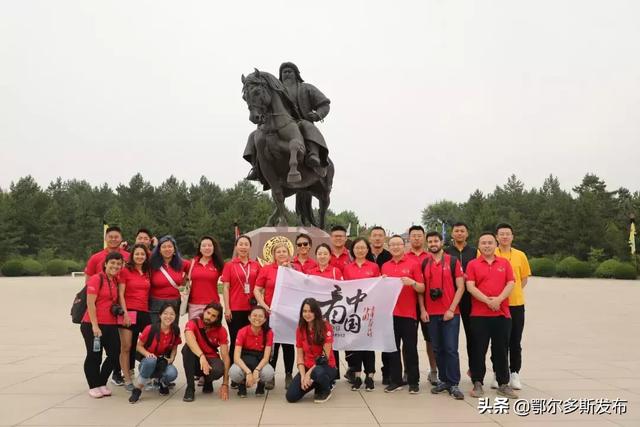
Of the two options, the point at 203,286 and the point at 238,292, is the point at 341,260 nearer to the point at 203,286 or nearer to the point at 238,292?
the point at 238,292

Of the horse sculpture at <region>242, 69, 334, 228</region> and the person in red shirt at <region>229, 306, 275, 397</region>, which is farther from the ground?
the horse sculpture at <region>242, 69, 334, 228</region>

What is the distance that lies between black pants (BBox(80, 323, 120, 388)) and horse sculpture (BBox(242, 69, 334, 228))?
526 cm

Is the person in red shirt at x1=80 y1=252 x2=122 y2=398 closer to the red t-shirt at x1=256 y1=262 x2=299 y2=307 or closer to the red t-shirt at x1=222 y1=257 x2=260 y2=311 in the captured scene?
the red t-shirt at x1=222 y1=257 x2=260 y2=311

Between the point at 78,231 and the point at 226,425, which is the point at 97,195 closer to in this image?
the point at 78,231

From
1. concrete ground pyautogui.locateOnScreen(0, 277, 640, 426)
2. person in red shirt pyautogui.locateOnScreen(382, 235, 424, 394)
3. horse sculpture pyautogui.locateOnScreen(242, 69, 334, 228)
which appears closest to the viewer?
concrete ground pyautogui.locateOnScreen(0, 277, 640, 426)

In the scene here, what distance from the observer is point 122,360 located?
5.78 meters

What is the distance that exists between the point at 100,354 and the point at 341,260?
2.78m

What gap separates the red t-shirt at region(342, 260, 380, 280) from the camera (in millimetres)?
5906

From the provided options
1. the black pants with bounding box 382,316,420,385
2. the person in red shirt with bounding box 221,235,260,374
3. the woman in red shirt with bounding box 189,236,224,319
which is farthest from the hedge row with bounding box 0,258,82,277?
the black pants with bounding box 382,316,420,385

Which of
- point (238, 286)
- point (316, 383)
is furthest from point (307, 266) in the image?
point (316, 383)

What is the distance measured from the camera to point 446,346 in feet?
17.9

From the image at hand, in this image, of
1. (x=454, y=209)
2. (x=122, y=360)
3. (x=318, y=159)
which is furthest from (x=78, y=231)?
(x=454, y=209)

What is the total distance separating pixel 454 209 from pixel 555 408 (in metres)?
96.3

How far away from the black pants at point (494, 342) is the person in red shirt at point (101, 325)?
12.2 ft
